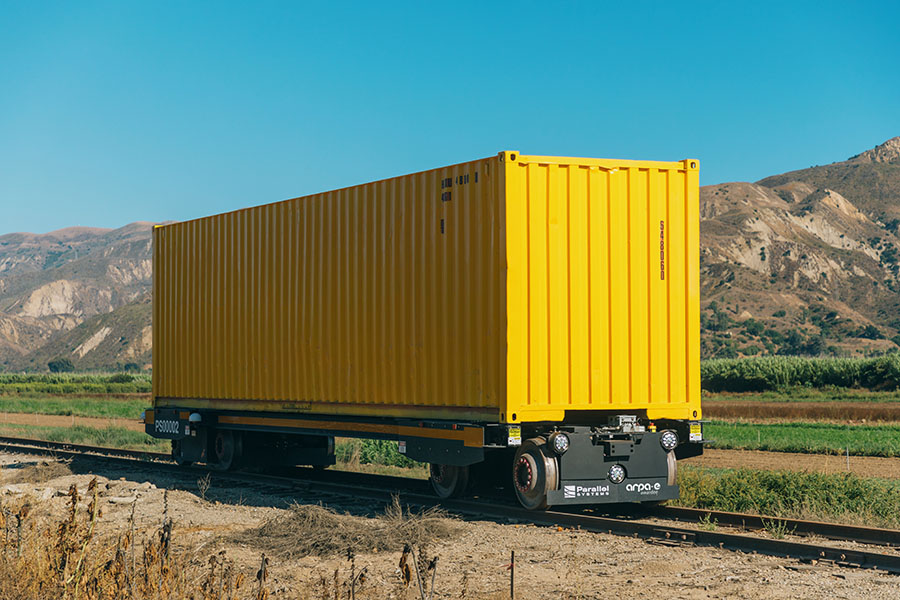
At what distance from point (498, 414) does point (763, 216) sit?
138114 millimetres

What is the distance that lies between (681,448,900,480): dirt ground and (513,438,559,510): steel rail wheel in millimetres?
8933

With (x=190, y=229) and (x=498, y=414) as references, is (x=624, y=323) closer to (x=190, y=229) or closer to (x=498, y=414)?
(x=498, y=414)

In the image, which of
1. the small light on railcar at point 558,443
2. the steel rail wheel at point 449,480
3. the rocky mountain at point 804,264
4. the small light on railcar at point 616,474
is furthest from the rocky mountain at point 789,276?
the small light on railcar at point 558,443

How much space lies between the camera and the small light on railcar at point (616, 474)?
11.3m

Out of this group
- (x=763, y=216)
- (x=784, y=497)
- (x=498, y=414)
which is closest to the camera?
(x=498, y=414)

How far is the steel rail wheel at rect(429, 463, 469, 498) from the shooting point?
1241 cm

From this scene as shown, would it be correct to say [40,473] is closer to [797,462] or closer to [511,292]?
[511,292]

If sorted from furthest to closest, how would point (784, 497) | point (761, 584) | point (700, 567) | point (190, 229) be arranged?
point (190, 229) → point (784, 497) → point (700, 567) → point (761, 584)

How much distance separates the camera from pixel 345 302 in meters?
13.8

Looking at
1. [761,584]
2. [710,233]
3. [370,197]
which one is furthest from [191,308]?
[710,233]

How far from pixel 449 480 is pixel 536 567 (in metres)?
4.12

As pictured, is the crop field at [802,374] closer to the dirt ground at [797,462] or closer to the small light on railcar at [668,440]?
the dirt ground at [797,462]

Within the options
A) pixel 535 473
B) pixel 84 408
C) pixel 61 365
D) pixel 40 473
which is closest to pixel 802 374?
pixel 84 408

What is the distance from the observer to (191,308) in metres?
17.3
